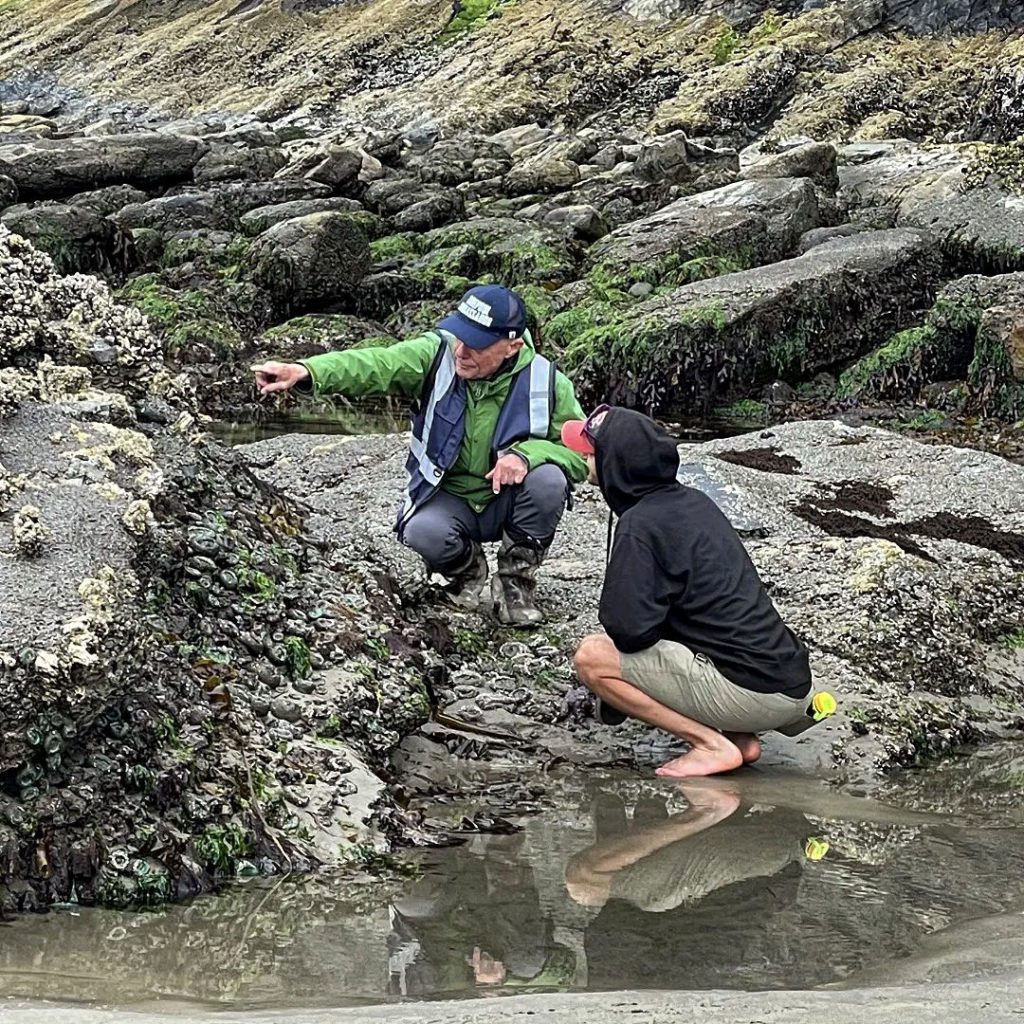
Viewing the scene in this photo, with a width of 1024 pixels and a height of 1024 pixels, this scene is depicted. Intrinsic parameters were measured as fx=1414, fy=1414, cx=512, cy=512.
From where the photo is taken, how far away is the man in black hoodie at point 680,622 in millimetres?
5598

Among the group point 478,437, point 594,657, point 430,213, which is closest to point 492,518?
point 478,437

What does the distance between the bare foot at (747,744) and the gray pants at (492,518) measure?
63.2 inches

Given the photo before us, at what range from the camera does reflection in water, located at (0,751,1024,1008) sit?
353cm

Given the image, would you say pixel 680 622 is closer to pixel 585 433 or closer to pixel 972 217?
pixel 585 433

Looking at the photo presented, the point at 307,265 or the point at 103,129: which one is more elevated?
the point at 103,129

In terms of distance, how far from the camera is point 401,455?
10375 mm

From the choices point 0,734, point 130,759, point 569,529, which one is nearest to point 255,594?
point 130,759

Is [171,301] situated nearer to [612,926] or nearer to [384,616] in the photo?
[384,616]

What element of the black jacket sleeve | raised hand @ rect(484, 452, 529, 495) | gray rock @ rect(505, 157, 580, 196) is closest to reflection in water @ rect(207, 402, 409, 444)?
raised hand @ rect(484, 452, 529, 495)

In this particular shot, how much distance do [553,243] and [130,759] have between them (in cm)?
1789

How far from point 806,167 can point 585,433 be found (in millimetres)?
19158

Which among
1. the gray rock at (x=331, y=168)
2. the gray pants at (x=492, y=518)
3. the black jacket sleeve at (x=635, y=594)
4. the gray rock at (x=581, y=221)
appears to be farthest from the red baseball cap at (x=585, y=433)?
the gray rock at (x=331, y=168)

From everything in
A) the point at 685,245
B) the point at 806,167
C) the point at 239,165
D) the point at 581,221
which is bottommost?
the point at 806,167

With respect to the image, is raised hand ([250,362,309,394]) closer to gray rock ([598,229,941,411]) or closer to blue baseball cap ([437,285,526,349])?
blue baseball cap ([437,285,526,349])
